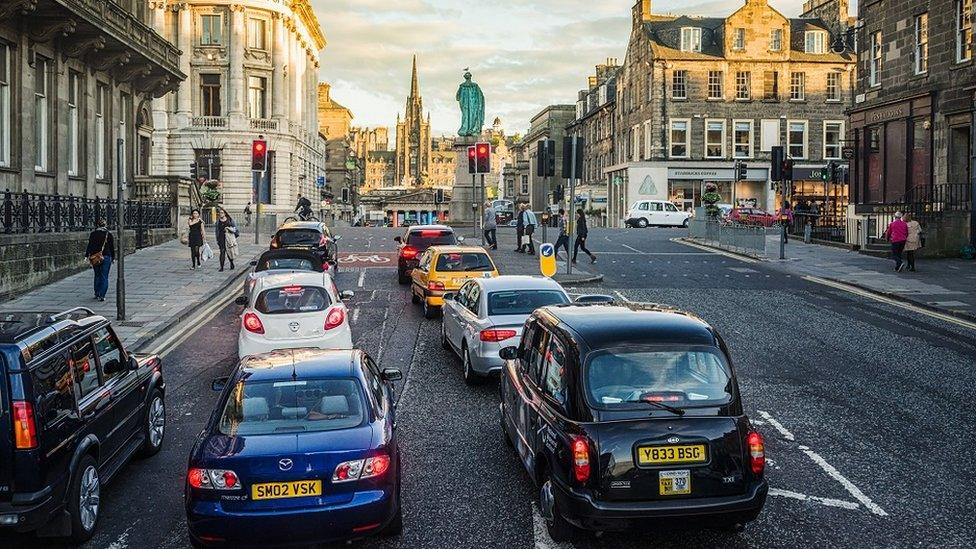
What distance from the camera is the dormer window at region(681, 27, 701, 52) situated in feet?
207

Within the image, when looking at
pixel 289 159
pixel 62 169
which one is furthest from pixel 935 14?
pixel 289 159

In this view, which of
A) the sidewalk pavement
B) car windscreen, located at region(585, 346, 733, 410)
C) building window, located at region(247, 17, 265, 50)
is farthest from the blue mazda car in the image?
building window, located at region(247, 17, 265, 50)

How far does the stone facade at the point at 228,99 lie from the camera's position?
64.5 meters

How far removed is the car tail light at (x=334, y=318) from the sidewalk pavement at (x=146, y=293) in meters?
4.23

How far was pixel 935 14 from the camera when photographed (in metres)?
30.7

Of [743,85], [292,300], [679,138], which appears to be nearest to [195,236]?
[292,300]

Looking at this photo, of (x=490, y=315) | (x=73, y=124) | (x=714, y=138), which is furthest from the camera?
(x=714, y=138)

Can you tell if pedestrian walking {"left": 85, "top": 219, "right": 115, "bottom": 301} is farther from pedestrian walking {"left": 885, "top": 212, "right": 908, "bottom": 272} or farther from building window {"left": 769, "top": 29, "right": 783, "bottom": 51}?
building window {"left": 769, "top": 29, "right": 783, "bottom": 51}

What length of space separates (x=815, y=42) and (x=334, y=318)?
2353 inches

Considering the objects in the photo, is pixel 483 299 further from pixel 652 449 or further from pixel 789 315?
pixel 789 315

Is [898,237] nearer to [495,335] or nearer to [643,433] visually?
[495,335]

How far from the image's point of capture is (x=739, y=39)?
207 ft

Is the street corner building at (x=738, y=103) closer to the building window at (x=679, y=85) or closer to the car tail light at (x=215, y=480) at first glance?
the building window at (x=679, y=85)

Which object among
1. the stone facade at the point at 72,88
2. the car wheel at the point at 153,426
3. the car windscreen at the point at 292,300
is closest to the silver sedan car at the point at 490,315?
the car windscreen at the point at 292,300
